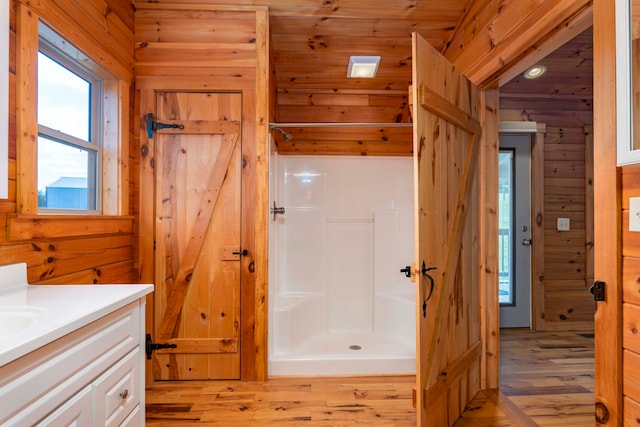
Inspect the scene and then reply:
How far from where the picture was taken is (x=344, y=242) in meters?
3.27

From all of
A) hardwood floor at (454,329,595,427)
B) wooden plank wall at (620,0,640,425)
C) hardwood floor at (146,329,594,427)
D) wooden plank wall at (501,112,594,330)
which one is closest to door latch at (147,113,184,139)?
hardwood floor at (146,329,594,427)

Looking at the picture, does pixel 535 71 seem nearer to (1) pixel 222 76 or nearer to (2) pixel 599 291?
(2) pixel 599 291

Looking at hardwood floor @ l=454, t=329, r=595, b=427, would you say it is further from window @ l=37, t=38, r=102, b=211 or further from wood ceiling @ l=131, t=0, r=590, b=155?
window @ l=37, t=38, r=102, b=211

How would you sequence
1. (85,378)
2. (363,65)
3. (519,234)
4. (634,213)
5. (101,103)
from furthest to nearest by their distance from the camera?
1. (519,234)
2. (363,65)
3. (101,103)
4. (634,213)
5. (85,378)

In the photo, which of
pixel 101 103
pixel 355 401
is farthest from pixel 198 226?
pixel 355 401

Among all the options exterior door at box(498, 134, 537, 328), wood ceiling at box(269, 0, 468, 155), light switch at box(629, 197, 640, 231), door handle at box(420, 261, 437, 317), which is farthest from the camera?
exterior door at box(498, 134, 537, 328)

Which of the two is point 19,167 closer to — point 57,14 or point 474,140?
point 57,14

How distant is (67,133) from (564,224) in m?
4.20

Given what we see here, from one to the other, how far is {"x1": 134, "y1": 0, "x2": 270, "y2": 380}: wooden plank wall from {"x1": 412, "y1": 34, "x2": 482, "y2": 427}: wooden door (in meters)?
1.15

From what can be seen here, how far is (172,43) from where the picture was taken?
2.35m

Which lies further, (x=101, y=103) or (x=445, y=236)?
(x=101, y=103)

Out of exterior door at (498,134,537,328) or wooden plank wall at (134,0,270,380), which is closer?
wooden plank wall at (134,0,270,380)

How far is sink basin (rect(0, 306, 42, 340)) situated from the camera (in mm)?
979

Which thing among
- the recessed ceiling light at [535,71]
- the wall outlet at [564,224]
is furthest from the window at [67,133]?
the wall outlet at [564,224]
